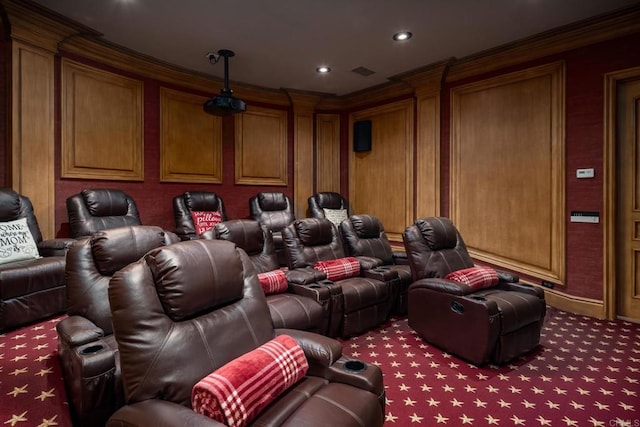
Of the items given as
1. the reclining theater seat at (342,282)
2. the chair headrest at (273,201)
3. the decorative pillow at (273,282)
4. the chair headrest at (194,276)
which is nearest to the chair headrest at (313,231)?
the reclining theater seat at (342,282)

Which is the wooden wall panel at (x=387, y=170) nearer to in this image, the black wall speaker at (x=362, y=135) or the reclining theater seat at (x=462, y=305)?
the black wall speaker at (x=362, y=135)

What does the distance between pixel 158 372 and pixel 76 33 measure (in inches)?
157

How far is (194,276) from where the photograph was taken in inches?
56.9

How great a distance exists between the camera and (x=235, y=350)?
1474mm

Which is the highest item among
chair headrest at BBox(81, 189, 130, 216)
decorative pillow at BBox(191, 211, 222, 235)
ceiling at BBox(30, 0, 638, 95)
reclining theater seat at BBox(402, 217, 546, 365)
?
ceiling at BBox(30, 0, 638, 95)

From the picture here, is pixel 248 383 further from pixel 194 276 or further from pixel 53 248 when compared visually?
pixel 53 248

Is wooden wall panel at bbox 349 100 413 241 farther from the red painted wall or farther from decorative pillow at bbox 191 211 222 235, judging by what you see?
decorative pillow at bbox 191 211 222 235

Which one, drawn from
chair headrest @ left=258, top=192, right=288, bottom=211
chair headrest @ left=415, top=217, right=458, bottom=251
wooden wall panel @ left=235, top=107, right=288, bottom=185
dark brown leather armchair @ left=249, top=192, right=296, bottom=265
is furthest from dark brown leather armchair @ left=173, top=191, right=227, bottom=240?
chair headrest @ left=415, top=217, right=458, bottom=251

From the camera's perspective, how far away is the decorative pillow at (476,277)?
279 centimetres

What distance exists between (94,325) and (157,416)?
101 cm

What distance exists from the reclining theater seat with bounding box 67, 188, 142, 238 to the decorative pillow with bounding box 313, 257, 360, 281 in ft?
7.79

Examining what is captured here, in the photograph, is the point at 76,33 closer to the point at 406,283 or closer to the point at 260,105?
the point at 260,105

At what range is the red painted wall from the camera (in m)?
3.44

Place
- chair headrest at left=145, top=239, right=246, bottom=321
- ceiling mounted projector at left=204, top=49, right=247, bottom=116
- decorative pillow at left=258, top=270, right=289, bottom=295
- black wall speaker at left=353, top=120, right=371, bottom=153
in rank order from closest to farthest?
chair headrest at left=145, top=239, right=246, bottom=321 → decorative pillow at left=258, top=270, right=289, bottom=295 → ceiling mounted projector at left=204, top=49, right=247, bottom=116 → black wall speaker at left=353, top=120, right=371, bottom=153
